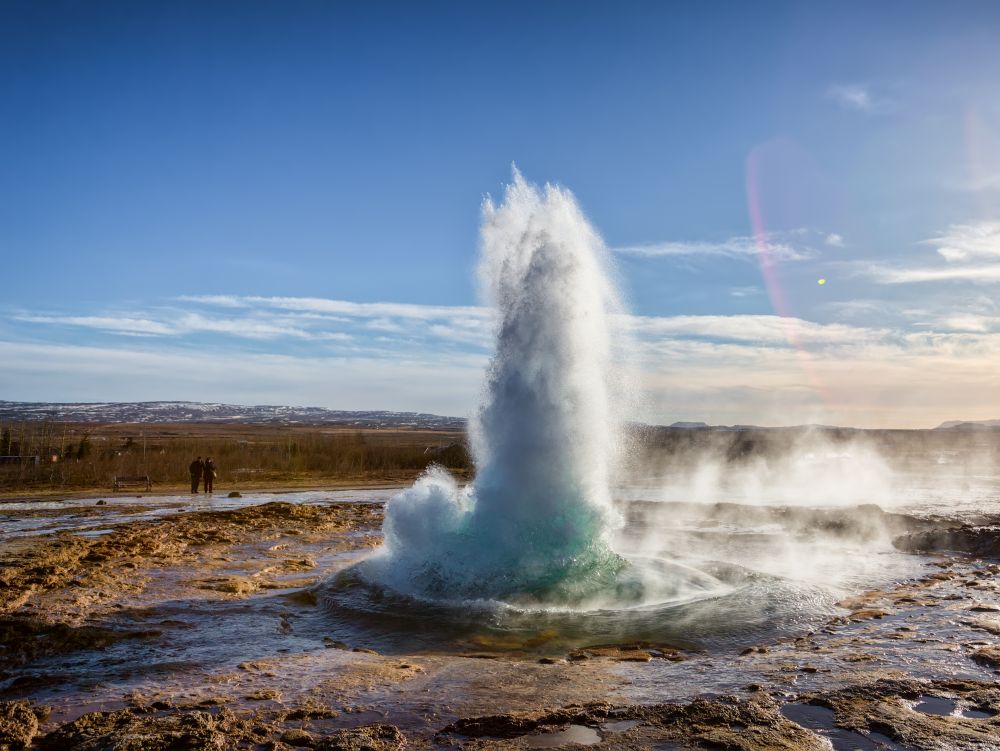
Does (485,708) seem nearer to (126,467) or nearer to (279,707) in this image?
(279,707)

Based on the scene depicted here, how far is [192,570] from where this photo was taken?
11.2 meters

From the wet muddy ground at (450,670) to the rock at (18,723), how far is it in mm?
16

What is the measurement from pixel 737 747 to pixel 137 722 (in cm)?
376

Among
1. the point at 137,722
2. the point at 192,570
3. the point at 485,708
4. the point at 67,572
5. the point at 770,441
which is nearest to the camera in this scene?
the point at 137,722

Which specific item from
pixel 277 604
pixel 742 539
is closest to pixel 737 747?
pixel 277 604

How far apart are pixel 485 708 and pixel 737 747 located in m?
1.69

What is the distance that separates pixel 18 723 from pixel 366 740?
2270 mm

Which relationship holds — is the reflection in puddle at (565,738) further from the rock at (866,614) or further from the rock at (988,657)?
the rock at (866,614)

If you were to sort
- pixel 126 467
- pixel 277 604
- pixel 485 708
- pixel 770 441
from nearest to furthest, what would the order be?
pixel 485 708
pixel 277 604
pixel 126 467
pixel 770 441

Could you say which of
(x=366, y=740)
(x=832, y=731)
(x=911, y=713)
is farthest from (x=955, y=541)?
(x=366, y=740)

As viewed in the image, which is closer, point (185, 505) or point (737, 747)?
point (737, 747)

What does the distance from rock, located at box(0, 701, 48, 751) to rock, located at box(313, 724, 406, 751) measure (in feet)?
5.92

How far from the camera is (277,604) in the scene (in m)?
8.98

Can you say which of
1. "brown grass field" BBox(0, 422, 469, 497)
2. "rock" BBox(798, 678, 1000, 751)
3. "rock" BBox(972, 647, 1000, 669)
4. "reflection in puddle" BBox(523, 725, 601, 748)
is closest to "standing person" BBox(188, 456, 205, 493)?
"brown grass field" BBox(0, 422, 469, 497)
